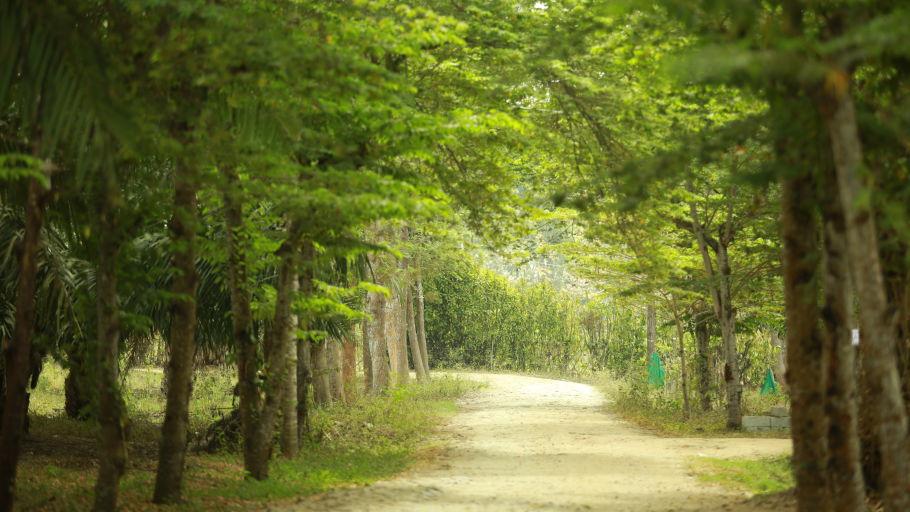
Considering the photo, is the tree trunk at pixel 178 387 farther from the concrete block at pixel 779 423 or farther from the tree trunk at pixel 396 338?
the tree trunk at pixel 396 338

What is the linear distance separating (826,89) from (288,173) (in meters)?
4.91

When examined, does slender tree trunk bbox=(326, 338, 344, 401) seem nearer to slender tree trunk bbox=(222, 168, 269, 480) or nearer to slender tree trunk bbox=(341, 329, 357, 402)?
slender tree trunk bbox=(341, 329, 357, 402)

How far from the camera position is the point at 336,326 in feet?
52.1

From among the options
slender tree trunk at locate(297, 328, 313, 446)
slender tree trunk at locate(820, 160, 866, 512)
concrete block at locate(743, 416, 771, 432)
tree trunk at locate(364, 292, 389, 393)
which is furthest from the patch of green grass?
tree trunk at locate(364, 292, 389, 393)

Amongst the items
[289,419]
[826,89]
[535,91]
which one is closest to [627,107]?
[535,91]

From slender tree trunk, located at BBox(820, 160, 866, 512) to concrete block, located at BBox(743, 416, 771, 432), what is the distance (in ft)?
39.1

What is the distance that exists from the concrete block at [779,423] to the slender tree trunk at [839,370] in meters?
12.2

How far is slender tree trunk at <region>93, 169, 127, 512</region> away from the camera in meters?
7.51

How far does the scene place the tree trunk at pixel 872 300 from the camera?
4.65m

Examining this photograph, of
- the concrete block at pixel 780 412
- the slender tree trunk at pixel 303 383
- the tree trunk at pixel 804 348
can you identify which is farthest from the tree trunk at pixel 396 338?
the tree trunk at pixel 804 348

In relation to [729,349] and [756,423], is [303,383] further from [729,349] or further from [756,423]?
[756,423]

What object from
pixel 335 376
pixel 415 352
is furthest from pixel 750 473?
pixel 415 352

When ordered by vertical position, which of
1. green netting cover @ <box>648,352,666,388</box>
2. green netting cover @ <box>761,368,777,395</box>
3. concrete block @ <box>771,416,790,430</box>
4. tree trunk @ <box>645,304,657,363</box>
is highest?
tree trunk @ <box>645,304,657,363</box>

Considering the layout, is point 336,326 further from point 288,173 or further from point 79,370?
point 288,173
